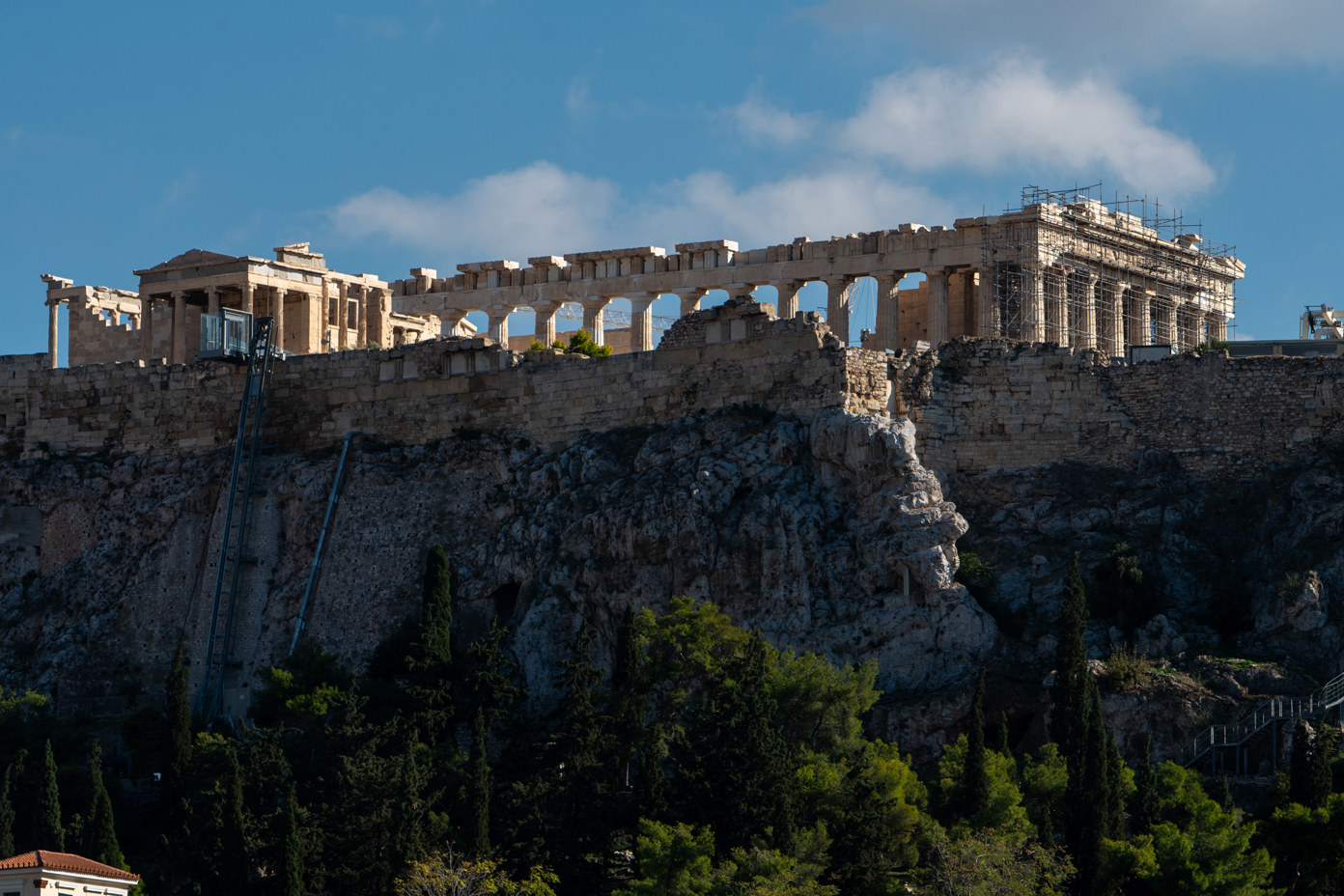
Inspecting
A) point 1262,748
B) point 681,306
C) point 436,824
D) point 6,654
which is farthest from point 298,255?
point 1262,748

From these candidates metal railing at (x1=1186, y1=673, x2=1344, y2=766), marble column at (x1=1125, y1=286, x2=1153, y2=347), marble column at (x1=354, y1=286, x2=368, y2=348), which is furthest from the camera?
marble column at (x1=354, y1=286, x2=368, y2=348)

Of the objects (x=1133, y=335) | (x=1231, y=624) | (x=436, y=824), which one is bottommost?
(x=436, y=824)

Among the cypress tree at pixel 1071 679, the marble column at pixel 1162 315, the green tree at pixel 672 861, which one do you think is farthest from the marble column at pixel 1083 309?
the green tree at pixel 672 861

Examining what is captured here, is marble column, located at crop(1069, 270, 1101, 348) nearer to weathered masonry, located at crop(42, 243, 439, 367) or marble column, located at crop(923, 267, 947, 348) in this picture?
marble column, located at crop(923, 267, 947, 348)

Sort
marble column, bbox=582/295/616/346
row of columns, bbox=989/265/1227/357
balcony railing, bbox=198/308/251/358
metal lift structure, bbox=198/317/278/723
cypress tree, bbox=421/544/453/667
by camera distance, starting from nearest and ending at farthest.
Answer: cypress tree, bbox=421/544/453/667, metal lift structure, bbox=198/317/278/723, balcony railing, bbox=198/308/251/358, row of columns, bbox=989/265/1227/357, marble column, bbox=582/295/616/346

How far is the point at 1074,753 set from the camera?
50.5 metres

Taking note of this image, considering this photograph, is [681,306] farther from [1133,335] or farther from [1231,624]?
[1231,624]

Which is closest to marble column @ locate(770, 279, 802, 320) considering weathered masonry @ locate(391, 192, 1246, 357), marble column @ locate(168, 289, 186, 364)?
weathered masonry @ locate(391, 192, 1246, 357)

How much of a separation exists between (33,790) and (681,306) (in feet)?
88.2

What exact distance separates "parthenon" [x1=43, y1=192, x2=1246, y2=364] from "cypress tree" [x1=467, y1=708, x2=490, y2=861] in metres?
21.1

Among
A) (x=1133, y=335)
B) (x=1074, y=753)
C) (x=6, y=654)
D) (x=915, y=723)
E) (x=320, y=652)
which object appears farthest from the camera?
(x=1133, y=335)

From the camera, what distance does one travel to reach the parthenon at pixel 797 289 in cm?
7219

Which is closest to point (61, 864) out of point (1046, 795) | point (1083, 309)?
point (1046, 795)

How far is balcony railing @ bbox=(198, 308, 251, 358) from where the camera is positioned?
6888cm
